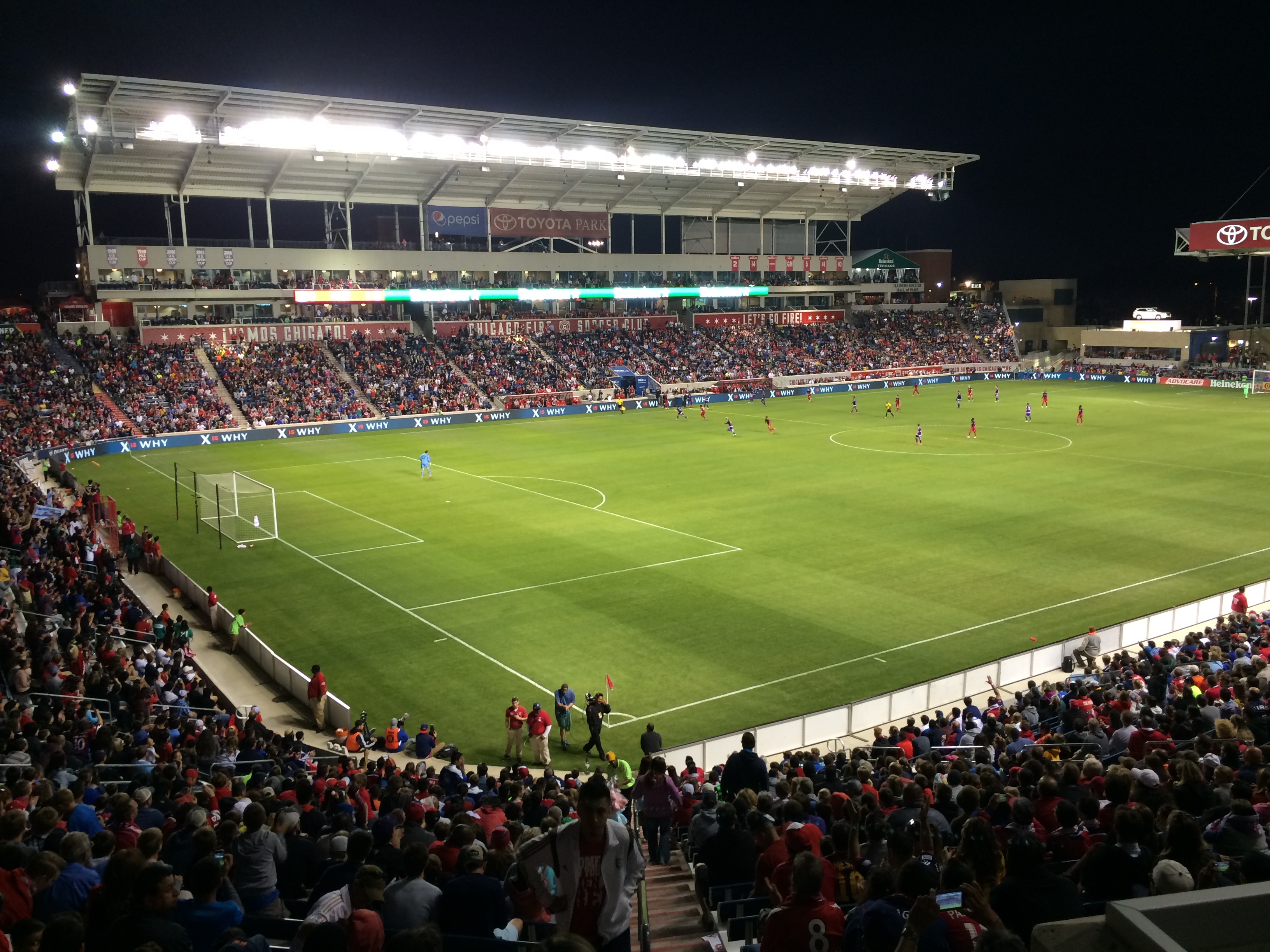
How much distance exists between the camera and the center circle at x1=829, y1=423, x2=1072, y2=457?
165 ft

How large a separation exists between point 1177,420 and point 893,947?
66.4 metres

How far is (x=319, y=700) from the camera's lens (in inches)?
767

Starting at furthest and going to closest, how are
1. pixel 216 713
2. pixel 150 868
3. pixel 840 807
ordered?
pixel 216 713 → pixel 840 807 → pixel 150 868

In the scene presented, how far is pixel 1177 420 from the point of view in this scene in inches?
2446

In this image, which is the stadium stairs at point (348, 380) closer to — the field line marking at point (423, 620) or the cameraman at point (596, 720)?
the field line marking at point (423, 620)

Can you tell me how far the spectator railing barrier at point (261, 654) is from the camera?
1958 cm

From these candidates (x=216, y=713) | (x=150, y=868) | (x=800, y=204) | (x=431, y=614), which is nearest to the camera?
(x=150, y=868)

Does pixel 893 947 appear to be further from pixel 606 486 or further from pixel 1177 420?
pixel 1177 420

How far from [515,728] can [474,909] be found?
12.4 m

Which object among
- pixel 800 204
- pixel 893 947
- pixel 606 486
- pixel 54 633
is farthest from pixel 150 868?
pixel 800 204

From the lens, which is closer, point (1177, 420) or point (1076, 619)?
point (1076, 619)

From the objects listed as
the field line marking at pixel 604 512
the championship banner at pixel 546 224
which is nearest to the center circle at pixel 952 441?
the field line marking at pixel 604 512

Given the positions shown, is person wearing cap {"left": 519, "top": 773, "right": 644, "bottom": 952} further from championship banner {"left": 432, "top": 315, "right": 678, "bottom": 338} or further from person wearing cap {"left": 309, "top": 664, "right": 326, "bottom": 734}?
championship banner {"left": 432, "top": 315, "right": 678, "bottom": 338}

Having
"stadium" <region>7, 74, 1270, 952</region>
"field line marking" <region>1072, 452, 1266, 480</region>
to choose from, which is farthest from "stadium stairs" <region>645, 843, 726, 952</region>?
"field line marking" <region>1072, 452, 1266, 480</region>
